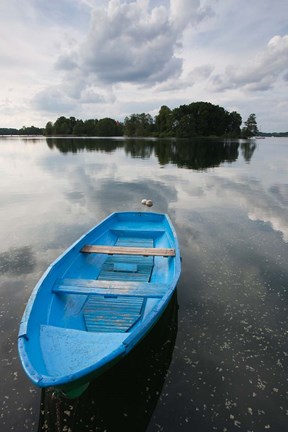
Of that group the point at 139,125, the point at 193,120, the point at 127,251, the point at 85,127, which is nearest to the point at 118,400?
the point at 127,251

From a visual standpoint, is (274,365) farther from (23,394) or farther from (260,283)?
(23,394)

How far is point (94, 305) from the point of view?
613 cm

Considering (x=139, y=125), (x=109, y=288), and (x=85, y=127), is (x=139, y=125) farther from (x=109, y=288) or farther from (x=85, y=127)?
(x=109, y=288)

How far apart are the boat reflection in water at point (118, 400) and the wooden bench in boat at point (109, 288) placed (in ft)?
3.49

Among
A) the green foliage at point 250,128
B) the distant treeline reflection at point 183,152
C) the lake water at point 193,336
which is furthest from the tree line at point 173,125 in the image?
the lake water at point 193,336

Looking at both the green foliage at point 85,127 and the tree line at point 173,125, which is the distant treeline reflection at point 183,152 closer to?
the tree line at point 173,125

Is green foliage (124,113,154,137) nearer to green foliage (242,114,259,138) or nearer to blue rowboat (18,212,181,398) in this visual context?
green foliage (242,114,259,138)

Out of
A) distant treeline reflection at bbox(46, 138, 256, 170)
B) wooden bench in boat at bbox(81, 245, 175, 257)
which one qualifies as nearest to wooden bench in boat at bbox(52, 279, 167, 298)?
wooden bench in boat at bbox(81, 245, 175, 257)

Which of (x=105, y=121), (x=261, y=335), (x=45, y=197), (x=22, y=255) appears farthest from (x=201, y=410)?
(x=105, y=121)

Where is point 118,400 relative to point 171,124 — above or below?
below

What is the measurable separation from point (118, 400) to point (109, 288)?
81.3 inches

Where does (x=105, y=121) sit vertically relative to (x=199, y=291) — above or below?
above

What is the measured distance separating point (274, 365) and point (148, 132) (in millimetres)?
132198

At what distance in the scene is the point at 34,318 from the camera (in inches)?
186
